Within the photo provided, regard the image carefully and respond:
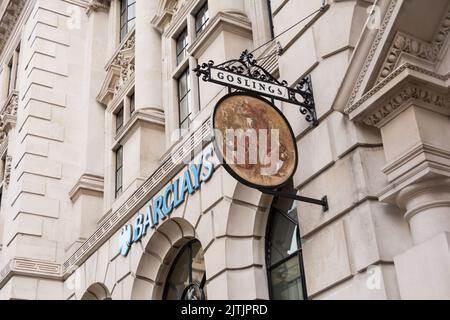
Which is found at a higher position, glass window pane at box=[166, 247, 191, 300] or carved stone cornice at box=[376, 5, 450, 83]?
carved stone cornice at box=[376, 5, 450, 83]

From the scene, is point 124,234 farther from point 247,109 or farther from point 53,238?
point 247,109

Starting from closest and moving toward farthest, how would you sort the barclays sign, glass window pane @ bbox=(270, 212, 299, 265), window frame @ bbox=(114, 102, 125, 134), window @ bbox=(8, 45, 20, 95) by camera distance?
glass window pane @ bbox=(270, 212, 299, 265) → the barclays sign → window frame @ bbox=(114, 102, 125, 134) → window @ bbox=(8, 45, 20, 95)

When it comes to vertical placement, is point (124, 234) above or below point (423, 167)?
above

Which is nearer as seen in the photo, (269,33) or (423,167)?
(423,167)

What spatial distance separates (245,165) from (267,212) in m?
2.99

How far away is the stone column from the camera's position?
7.52 metres

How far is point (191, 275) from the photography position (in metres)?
13.8

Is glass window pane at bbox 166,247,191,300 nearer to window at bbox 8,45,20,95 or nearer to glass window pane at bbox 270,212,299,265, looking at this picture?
glass window pane at bbox 270,212,299,265

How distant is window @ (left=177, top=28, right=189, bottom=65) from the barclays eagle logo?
461cm

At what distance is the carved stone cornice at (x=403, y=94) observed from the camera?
8438 millimetres

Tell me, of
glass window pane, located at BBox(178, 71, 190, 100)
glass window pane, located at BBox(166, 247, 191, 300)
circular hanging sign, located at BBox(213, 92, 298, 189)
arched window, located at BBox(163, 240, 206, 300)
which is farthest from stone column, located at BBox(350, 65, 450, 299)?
glass window pane, located at BBox(178, 71, 190, 100)

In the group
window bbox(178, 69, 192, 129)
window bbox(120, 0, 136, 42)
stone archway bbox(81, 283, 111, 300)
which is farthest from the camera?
window bbox(120, 0, 136, 42)

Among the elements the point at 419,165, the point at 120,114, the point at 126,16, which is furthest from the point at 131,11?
the point at 419,165
